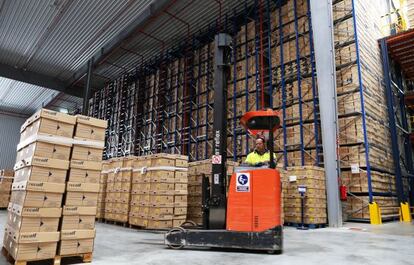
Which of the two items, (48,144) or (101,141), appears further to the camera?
(101,141)

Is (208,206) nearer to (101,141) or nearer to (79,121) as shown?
(101,141)

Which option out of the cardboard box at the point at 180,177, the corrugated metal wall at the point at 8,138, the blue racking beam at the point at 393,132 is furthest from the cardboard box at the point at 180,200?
the corrugated metal wall at the point at 8,138

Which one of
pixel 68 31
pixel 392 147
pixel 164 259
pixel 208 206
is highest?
pixel 68 31

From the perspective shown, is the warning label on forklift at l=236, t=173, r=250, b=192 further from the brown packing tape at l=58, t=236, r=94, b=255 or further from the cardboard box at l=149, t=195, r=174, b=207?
the cardboard box at l=149, t=195, r=174, b=207

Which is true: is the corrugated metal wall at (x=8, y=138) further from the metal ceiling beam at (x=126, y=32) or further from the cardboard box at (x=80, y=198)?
the cardboard box at (x=80, y=198)

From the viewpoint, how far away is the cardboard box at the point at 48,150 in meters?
3.99

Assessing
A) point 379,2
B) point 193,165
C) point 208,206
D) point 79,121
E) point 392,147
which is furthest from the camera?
point 379,2

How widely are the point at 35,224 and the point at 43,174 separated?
616 millimetres

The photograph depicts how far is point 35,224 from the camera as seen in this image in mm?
3836

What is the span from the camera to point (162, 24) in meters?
15.8

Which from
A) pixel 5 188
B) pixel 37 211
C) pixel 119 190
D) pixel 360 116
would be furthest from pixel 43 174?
pixel 5 188

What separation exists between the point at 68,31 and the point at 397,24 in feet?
53.0

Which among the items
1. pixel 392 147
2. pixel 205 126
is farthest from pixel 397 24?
pixel 205 126

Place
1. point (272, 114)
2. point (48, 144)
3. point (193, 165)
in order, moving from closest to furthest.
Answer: point (48, 144) < point (272, 114) < point (193, 165)
